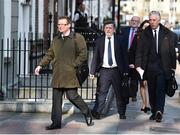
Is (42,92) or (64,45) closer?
(64,45)

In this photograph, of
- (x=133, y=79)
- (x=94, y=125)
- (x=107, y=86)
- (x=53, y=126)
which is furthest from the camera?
(x=133, y=79)

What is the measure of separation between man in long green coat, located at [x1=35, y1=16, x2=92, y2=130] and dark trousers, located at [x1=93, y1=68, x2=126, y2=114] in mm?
1022

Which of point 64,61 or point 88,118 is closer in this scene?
point 64,61

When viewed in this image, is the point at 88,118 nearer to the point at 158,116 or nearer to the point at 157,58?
the point at 158,116

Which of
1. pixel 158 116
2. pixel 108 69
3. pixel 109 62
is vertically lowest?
pixel 158 116

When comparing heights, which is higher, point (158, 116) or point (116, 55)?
point (116, 55)

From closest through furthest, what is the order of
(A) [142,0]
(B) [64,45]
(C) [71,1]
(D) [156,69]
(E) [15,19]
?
(B) [64,45] → (D) [156,69] → (E) [15,19] → (C) [71,1] → (A) [142,0]

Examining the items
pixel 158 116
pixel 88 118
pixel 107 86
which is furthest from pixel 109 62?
pixel 158 116

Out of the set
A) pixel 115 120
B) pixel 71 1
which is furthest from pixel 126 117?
pixel 71 1

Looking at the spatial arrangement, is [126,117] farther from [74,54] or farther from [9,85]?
[9,85]

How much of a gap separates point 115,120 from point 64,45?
195 cm

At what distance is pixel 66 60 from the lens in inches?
346

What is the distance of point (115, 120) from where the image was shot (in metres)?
10.0

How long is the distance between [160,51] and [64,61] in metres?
1.86
